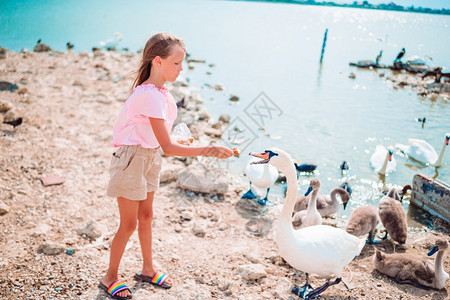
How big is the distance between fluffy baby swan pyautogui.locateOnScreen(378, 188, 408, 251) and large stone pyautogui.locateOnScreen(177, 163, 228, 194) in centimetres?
233

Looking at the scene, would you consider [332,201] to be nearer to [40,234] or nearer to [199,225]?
[199,225]

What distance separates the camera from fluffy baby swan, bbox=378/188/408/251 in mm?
4734

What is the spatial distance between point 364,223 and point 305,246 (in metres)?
1.78

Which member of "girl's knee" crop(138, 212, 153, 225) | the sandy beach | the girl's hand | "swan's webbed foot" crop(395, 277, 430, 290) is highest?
the girl's hand

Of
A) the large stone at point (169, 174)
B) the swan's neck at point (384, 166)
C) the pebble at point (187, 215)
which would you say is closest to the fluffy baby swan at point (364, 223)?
the pebble at point (187, 215)

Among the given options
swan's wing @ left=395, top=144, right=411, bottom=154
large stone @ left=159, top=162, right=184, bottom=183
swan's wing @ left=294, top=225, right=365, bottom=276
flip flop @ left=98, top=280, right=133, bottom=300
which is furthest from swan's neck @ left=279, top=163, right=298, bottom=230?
swan's wing @ left=395, top=144, right=411, bottom=154

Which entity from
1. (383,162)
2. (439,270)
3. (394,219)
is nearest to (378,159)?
(383,162)

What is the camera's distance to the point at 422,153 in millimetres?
7621

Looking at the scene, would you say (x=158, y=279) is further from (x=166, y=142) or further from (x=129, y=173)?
(x=166, y=142)

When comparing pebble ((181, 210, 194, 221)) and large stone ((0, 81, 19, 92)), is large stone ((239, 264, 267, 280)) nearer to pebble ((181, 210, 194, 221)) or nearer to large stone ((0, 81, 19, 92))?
pebble ((181, 210, 194, 221))

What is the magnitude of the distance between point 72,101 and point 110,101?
928 mm

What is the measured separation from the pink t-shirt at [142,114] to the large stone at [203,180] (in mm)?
2544

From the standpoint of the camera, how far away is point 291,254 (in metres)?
3.33

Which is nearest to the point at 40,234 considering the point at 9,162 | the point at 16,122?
the point at 9,162
